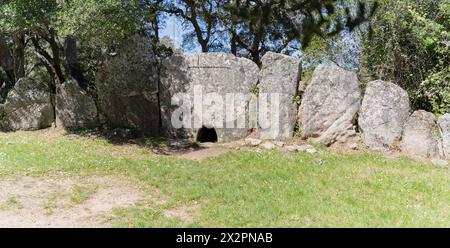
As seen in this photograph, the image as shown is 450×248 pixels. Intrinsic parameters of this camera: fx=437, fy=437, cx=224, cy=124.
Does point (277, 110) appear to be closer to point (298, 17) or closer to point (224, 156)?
point (224, 156)

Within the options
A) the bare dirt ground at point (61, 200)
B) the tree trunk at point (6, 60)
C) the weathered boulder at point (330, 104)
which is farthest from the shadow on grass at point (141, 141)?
the tree trunk at point (6, 60)

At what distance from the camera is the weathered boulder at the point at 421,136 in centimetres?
1379

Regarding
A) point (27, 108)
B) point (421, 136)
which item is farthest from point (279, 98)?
point (27, 108)

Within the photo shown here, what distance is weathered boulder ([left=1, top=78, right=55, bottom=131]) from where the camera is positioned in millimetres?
17188

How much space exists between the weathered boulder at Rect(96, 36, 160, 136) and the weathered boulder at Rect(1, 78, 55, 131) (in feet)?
8.11

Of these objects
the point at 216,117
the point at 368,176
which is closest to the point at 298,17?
the point at 368,176

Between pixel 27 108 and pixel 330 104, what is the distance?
458 inches

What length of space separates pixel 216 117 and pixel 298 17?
253 inches

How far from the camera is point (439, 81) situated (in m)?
14.5

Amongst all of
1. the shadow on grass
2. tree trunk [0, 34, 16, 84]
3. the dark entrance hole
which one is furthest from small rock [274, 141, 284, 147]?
tree trunk [0, 34, 16, 84]

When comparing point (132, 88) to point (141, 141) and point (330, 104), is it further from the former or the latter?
point (330, 104)

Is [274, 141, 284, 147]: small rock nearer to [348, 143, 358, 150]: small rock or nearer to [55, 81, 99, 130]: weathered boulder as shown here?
[348, 143, 358, 150]: small rock

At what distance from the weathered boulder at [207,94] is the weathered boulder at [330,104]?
221cm
